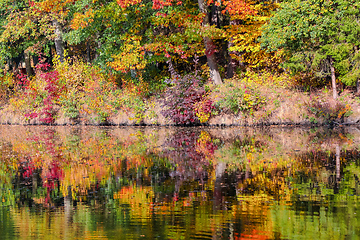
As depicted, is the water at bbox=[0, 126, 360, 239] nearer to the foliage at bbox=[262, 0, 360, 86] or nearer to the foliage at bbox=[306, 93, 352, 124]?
the foliage at bbox=[306, 93, 352, 124]

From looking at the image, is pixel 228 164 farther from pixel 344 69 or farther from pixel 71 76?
pixel 71 76

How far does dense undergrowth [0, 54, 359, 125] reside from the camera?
78.5 feet

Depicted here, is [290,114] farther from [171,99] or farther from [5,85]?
[5,85]

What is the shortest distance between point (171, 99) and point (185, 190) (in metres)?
16.4

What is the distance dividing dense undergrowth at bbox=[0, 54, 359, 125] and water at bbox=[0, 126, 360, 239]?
6300mm

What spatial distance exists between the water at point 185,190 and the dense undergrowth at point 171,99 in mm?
6300

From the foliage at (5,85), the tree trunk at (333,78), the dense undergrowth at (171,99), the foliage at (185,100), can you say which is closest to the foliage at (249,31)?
the dense undergrowth at (171,99)

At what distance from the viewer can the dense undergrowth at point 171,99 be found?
78.5 ft

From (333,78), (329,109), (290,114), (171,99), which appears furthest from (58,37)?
(329,109)

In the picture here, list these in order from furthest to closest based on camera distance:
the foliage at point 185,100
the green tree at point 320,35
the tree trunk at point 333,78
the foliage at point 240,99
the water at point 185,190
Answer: the foliage at point 185,100, the foliage at point 240,99, the tree trunk at point 333,78, the green tree at point 320,35, the water at point 185,190

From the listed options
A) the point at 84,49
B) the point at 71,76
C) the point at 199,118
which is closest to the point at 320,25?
the point at 199,118

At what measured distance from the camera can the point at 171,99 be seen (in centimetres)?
2570

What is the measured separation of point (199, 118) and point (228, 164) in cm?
1307

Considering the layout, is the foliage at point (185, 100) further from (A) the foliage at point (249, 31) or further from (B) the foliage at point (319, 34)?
(B) the foliage at point (319, 34)
